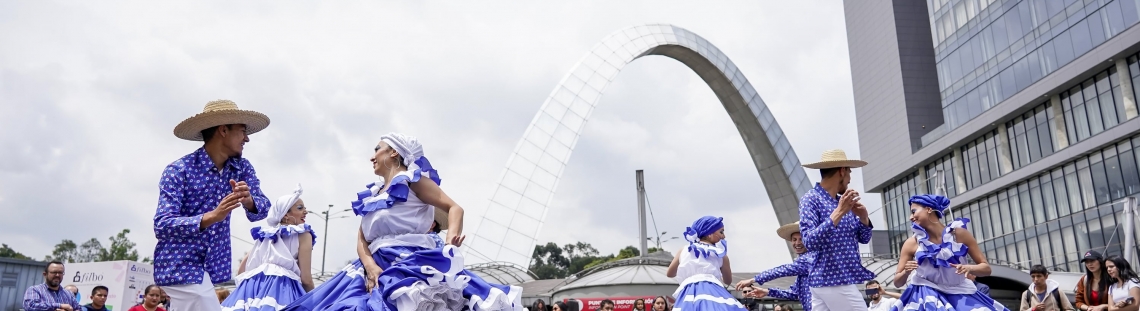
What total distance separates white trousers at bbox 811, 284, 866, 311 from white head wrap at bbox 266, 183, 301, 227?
144 inches

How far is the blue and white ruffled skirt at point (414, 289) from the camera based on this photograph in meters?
3.62

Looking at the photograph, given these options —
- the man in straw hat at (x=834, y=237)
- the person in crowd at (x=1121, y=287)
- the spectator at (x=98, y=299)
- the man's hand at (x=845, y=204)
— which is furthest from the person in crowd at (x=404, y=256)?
the spectator at (x=98, y=299)

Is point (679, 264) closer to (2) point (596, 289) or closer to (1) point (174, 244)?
(1) point (174, 244)

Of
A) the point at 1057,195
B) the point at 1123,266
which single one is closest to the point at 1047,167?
the point at 1057,195

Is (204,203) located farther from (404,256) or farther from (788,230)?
(788,230)

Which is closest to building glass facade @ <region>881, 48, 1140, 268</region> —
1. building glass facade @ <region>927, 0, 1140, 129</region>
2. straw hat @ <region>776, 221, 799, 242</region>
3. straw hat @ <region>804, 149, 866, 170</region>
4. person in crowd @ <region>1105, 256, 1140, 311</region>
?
building glass facade @ <region>927, 0, 1140, 129</region>

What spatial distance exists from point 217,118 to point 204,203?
438 millimetres

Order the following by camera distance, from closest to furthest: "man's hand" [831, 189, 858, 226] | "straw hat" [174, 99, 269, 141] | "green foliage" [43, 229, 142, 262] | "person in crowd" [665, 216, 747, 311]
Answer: "straw hat" [174, 99, 269, 141] → "man's hand" [831, 189, 858, 226] → "person in crowd" [665, 216, 747, 311] → "green foliage" [43, 229, 142, 262]

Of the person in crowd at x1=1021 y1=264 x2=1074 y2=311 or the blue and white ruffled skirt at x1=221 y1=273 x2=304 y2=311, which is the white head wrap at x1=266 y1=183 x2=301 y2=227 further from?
the person in crowd at x1=1021 y1=264 x2=1074 y2=311

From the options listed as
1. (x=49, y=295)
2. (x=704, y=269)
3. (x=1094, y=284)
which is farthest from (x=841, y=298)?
(x=49, y=295)

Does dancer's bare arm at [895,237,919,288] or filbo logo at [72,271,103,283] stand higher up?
filbo logo at [72,271,103,283]

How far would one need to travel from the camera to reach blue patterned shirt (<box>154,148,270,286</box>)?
12.4 feet

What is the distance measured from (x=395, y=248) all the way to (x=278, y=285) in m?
1.73

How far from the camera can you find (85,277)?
1702cm
